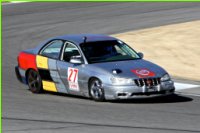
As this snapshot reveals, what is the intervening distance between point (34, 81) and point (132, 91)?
9.66 feet

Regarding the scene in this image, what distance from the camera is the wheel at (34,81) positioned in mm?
17300

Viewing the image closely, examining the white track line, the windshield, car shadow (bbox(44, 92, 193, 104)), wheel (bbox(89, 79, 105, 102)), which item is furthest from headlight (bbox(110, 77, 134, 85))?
the white track line

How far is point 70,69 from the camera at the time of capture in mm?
16375

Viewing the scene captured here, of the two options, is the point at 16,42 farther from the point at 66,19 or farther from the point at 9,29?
the point at 66,19

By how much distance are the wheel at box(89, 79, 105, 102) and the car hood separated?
0.32 metres

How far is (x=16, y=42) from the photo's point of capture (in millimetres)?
27016

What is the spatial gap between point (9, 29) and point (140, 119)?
17.4m

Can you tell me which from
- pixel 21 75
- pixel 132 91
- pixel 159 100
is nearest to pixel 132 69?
pixel 132 91

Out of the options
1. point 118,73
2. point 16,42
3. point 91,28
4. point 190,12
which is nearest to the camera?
point 118,73

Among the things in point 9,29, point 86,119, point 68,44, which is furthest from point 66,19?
point 86,119

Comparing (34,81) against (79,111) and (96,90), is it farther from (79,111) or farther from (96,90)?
(79,111)

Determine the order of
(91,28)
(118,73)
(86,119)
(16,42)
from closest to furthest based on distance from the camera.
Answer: (86,119)
(118,73)
(16,42)
(91,28)

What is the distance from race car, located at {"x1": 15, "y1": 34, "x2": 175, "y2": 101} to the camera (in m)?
15.5

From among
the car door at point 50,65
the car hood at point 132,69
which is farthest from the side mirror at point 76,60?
the car door at point 50,65
